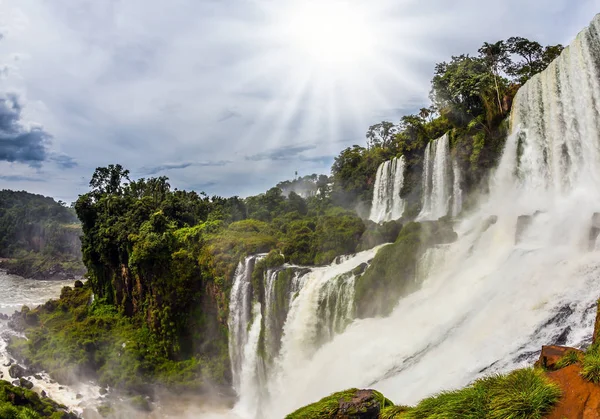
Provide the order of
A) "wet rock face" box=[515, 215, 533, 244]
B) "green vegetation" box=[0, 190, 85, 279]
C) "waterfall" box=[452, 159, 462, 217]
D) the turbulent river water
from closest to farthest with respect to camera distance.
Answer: "wet rock face" box=[515, 215, 533, 244], the turbulent river water, "waterfall" box=[452, 159, 462, 217], "green vegetation" box=[0, 190, 85, 279]

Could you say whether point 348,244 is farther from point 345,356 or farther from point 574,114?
point 574,114

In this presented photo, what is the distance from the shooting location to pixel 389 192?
3152cm

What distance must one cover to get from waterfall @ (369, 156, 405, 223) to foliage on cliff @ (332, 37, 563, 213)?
69 centimetres

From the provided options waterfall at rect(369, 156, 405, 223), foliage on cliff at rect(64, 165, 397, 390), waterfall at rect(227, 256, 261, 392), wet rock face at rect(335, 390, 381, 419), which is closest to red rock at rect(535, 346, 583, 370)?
wet rock face at rect(335, 390, 381, 419)

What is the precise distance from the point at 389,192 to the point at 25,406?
26.0 metres

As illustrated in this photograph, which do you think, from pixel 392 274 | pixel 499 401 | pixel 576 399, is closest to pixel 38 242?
pixel 392 274

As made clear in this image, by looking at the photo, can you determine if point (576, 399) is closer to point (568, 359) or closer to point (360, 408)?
point (568, 359)

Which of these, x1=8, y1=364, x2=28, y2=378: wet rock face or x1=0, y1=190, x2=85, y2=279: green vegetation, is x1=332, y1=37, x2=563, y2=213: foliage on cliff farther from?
x1=0, y1=190, x2=85, y2=279: green vegetation

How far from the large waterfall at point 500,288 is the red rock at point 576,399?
4.06 metres

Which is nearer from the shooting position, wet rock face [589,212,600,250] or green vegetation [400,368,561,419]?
green vegetation [400,368,561,419]

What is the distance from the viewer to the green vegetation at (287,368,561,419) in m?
4.55

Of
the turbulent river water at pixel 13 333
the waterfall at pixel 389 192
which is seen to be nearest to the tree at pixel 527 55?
the waterfall at pixel 389 192

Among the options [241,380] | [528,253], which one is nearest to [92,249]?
[241,380]

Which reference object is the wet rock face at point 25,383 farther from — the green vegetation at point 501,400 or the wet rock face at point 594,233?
the wet rock face at point 594,233
